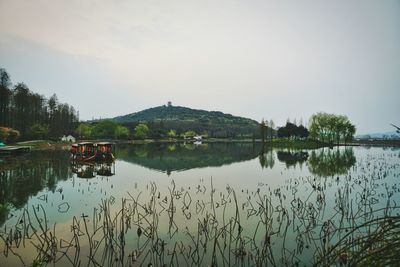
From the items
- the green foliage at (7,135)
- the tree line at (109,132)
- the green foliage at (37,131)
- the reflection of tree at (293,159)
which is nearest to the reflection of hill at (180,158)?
the reflection of tree at (293,159)

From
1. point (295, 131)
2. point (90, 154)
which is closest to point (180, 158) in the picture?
point (90, 154)

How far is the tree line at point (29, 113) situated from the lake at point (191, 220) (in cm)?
4978

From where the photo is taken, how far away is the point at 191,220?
14.4m

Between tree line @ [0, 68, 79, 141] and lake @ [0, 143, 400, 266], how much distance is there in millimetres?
49783

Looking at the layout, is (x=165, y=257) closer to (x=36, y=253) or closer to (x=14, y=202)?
(x=36, y=253)

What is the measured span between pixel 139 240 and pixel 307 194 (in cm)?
1427

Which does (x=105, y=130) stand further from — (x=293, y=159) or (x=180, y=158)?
(x=293, y=159)

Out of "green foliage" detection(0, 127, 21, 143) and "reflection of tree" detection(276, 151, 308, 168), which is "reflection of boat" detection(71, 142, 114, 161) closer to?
"green foliage" detection(0, 127, 21, 143)

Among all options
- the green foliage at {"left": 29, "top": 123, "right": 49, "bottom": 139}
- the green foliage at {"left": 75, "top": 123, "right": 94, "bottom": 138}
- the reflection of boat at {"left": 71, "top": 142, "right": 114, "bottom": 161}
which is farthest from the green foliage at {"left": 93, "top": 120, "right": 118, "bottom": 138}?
the reflection of boat at {"left": 71, "top": 142, "right": 114, "bottom": 161}

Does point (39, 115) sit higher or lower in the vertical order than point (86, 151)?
higher

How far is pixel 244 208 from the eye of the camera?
660 inches

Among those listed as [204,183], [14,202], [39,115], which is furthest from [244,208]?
[39,115]

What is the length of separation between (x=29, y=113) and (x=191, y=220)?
88.4 metres

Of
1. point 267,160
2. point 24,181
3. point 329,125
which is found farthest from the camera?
point 329,125
